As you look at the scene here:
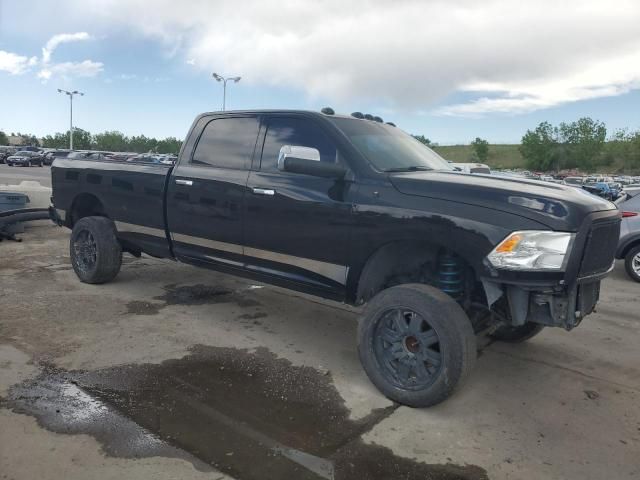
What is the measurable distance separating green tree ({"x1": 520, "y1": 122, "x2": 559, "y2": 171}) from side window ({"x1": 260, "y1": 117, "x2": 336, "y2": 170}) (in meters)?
95.7

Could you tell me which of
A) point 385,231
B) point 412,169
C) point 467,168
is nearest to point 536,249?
point 385,231

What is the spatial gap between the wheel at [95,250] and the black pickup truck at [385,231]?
0.48m

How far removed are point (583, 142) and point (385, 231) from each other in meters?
98.1

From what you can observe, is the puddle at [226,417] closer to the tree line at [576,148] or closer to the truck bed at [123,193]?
the truck bed at [123,193]

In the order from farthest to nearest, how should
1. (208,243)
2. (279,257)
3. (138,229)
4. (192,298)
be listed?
1. (192,298)
2. (138,229)
3. (208,243)
4. (279,257)

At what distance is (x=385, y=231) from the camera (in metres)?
3.75

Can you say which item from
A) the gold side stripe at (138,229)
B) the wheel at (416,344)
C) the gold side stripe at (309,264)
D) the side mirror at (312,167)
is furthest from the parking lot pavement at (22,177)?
the wheel at (416,344)

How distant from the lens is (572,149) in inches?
3588

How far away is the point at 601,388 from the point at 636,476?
1208mm

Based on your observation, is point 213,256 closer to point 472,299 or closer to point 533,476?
point 472,299

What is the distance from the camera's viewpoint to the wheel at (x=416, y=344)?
339cm

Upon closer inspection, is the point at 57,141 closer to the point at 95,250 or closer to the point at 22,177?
the point at 22,177

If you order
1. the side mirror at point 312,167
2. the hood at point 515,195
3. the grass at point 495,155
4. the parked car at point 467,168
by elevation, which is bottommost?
the hood at point 515,195

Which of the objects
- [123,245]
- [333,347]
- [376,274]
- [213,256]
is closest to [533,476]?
[376,274]
